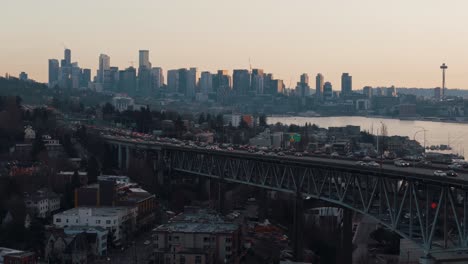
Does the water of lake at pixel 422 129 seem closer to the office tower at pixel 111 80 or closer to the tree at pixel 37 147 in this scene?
the office tower at pixel 111 80

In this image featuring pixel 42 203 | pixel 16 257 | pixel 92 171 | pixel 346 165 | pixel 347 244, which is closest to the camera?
pixel 16 257

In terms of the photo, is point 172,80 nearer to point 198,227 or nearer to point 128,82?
point 128,82

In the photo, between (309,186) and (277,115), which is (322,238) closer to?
(309,186)

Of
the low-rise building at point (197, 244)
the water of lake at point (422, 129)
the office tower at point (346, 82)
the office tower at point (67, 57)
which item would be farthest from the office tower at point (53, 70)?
the low-rise building at point (197, 244)

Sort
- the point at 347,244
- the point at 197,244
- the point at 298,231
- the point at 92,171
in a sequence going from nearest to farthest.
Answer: the point at 197,244
the point at 347,244
the point at 298,231
the point at 92,171

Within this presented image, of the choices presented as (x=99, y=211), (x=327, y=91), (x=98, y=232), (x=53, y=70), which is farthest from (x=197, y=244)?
(x=327, y=91)
